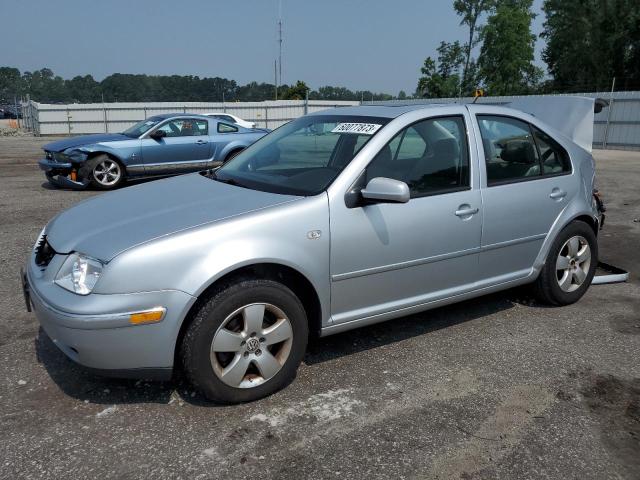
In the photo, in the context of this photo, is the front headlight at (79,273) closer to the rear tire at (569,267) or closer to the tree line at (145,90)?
the rear tire at (569,267)

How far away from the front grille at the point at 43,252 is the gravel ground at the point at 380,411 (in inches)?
27.8

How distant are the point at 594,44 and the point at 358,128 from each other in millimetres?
50454

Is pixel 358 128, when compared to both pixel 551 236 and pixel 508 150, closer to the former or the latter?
pixel 508 150

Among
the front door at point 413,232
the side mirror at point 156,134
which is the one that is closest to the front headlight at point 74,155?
the side mirror at point 156,134

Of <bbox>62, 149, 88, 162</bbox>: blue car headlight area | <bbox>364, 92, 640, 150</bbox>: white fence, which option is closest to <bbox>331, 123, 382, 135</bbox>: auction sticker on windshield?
<bbox>62, 149, 88, 162</bbox>: blue car headlight area

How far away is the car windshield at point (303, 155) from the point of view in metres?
3.45

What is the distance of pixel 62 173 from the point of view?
10430mm

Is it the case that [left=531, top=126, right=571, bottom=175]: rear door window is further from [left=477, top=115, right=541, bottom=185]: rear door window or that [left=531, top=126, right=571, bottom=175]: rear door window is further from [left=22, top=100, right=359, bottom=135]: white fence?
[left=22, top=100, right=359, bottom=135]: white fence

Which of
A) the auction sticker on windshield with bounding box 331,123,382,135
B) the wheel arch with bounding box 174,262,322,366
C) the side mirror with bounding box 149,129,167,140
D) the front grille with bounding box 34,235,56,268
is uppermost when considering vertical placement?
the auction sticker on windshield with bounding box 331,123,382,135

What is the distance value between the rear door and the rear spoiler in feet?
2.67

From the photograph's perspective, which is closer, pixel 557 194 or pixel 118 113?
pixel 557 194

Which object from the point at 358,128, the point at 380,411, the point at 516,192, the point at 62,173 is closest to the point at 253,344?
the point at 380,411

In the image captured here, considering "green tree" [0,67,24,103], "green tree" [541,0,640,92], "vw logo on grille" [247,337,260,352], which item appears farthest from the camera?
"green tree" [0,67,24,103]

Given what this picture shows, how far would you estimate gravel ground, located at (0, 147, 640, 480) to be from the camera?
257 cm
